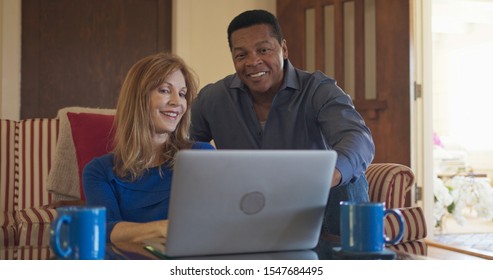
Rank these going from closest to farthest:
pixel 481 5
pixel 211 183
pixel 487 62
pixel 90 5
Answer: pixel 211 183 → pixel 90 5 → pixel 481 5 → pixel 487 62

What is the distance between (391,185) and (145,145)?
39.3 inches

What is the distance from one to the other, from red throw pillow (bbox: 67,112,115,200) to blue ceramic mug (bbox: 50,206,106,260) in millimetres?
1507

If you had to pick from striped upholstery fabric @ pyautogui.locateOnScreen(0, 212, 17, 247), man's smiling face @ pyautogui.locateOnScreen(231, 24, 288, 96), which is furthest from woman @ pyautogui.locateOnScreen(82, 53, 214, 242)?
striped upholstery fabric @ pyautogui.locateOnScreen(0, 212, 17, 247)

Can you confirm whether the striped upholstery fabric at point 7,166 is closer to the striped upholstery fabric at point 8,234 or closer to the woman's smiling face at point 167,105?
the striped upholstery fabric at point 8,234

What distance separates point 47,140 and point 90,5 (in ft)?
5.05

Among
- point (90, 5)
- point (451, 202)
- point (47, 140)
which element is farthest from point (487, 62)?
point (47, 140)

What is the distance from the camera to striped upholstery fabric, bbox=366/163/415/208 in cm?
233

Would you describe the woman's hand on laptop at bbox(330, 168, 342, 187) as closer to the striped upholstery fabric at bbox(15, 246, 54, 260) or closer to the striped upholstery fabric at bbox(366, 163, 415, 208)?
the striped upholstery fabric at bbox(15, 246, 54, 260)

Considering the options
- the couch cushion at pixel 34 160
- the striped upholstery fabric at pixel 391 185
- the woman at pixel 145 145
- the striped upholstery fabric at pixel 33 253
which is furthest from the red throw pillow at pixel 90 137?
the striped upholstery fabric at pixel 33 253

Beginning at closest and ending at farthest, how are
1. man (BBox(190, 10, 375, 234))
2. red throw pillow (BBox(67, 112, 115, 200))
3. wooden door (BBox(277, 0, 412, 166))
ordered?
man (BBox(190, 10, 375, 234)) → red throw pillow (BBox(67, 112, 115, 200)) → wooden door (BBox(277, 0, 412, 166))

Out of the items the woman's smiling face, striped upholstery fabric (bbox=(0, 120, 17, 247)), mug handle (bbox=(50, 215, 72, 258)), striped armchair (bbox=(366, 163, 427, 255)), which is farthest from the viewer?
striped upholstery fabric (bbox=(0, 120, 17, 247))

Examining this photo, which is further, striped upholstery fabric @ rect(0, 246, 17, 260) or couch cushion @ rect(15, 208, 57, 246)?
couch cushion @ rect(15, 208, 57, 246)

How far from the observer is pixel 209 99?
7.63ft
